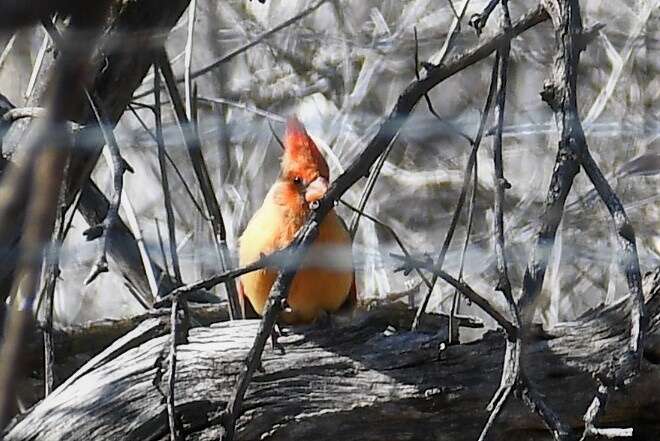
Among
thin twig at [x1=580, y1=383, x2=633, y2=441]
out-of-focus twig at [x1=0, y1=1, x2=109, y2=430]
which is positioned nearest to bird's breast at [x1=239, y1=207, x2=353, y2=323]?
thin twig at [x1=580, y1=383, x2=633, y2=441]

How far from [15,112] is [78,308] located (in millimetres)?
3209

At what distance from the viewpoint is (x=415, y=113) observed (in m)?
3.84

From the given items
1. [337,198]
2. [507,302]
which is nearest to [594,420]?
[507,302]

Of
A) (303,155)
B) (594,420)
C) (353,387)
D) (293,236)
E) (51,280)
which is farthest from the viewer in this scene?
(303,155)

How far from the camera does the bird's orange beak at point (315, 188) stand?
1965mm

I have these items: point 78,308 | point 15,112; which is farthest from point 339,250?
point 78,308

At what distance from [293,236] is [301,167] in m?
0.18

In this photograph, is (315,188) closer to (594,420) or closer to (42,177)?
(594,420)

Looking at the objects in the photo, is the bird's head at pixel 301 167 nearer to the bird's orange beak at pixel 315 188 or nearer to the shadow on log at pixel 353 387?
the bird's orange beak at pixel 315 188

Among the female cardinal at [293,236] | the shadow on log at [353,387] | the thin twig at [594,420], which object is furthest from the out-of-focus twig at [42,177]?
the female cardinal at [293,236]

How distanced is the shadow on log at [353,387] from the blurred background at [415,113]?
78.8 inches

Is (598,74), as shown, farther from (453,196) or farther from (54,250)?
(54,250)

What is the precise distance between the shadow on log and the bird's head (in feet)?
1.20

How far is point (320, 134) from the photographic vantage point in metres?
3.68
